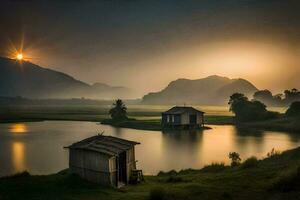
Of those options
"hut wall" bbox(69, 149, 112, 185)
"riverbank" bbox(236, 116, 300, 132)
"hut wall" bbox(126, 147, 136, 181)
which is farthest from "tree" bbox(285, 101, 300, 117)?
"hut wall" bbox(69, 149, 112, 185)

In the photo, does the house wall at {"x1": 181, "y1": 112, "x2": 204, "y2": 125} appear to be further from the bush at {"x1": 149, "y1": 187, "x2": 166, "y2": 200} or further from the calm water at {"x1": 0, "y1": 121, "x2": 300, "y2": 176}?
the bush at {"x1": 149, "y1": 187, "x2": 166, "y2": 200}

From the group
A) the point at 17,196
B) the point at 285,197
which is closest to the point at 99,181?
the point at 17,196

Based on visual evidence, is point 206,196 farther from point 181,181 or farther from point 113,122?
point 113,122

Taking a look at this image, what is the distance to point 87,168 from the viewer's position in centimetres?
2661

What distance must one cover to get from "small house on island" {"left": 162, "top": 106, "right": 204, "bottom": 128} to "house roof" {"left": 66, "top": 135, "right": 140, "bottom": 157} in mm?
60415

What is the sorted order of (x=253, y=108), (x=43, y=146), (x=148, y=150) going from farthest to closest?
(x=253, y=108) → (x=43, y=146) → (x=148, y=150)

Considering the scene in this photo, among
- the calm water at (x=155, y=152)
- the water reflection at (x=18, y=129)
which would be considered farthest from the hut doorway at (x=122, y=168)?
the water reflection at (x=18, y=129)

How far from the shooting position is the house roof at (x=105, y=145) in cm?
2598

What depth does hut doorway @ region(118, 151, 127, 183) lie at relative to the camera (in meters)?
27.8

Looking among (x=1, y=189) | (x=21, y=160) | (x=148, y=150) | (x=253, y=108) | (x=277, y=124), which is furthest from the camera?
(x=253, y=108)

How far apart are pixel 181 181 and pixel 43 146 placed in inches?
1383

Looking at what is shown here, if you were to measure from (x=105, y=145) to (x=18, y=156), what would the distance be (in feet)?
78.4

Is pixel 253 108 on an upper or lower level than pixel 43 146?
upper

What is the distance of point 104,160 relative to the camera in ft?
84.0
